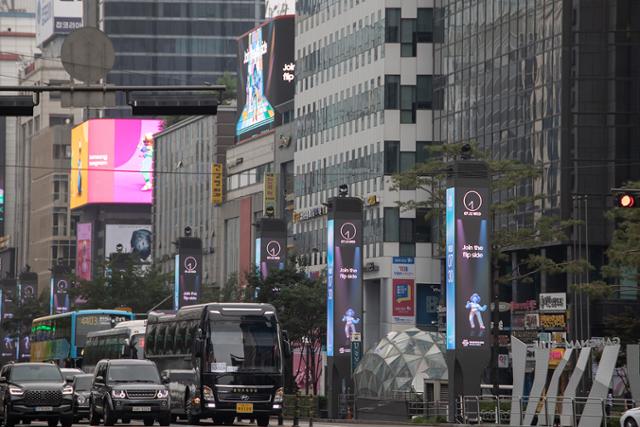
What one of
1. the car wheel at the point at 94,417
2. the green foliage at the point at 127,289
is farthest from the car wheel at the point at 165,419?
the green foliage at the point at 127,289

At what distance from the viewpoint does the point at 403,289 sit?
11312cm

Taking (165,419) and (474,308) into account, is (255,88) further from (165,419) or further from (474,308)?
(165,419)

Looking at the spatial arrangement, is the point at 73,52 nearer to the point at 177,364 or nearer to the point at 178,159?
the point at 177,364

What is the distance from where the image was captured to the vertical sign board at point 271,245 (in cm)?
10338

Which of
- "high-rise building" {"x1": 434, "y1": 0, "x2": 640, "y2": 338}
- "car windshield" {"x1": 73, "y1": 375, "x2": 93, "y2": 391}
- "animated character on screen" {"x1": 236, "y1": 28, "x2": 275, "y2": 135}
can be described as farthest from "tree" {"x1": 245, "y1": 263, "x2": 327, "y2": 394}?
"animated character on screen" {"x1": 236, "y1": 28, "x2": 275, "y2": 135}

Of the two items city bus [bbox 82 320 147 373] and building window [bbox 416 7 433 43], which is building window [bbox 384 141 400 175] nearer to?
building window [bbox 416 7 433 43]

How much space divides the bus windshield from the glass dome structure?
77.6ft

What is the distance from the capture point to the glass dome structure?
79.9 m

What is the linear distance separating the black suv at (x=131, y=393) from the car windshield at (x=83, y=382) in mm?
9023

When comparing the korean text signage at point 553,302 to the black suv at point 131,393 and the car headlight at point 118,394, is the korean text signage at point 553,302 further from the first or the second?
the car headlight at point 118,394

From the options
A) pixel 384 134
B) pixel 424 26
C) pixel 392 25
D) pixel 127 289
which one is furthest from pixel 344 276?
pixel 127 289

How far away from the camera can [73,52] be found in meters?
29.2

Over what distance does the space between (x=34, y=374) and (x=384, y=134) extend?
2558 inches

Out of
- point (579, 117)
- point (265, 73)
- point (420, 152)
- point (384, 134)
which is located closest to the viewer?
point (579, 117)
